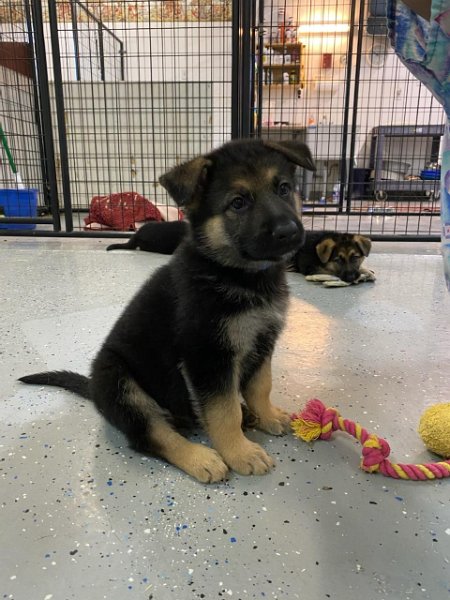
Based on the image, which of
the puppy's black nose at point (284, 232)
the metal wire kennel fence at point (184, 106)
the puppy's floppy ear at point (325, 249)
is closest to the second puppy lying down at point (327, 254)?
the puppy's floppy ear at point (325, 249)

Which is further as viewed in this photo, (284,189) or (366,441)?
(284,189)

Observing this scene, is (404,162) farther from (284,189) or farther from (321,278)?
(284,189)

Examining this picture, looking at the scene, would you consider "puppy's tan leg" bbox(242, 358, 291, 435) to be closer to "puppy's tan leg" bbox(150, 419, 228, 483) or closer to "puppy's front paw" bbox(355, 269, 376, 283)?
"puppy's tan leg" bbox(150, 419, 228, 483)

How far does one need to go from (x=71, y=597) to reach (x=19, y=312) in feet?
6.83

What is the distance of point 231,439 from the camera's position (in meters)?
1.38

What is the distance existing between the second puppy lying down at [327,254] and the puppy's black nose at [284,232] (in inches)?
90.7

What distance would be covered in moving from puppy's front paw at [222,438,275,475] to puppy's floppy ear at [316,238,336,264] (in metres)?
2.90

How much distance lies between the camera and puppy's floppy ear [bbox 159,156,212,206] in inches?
56.2

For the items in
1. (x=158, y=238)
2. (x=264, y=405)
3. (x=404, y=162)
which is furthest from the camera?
(x=404, y=162)

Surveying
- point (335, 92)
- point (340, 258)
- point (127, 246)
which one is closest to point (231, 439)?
point (340, 258)

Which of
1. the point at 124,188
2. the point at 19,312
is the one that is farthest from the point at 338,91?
the point at 19,312

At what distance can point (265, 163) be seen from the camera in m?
1.51

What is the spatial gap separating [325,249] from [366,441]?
9.56ft

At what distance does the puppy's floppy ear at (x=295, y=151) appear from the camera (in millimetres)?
1587
